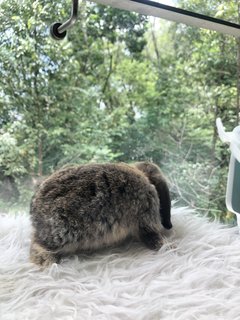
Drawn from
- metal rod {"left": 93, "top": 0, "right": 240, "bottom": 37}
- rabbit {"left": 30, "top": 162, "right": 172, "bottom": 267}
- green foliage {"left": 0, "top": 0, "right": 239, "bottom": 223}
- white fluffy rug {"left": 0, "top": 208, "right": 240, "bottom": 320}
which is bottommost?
white fluffy rug {"left": 0, "top": 208, "right": 240, "bottom": 320}

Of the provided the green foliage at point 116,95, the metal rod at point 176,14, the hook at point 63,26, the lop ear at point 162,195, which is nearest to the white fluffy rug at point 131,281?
the lop ear at point 162,195

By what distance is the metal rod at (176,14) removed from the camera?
1.01 meters

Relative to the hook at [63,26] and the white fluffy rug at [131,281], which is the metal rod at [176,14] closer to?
the hook at [63,26]

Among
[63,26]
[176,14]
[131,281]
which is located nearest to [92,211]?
[131,281]

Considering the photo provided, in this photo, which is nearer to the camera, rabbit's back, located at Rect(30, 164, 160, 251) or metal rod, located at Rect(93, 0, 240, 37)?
rabbit's back, located at Rect(30, 164, 160, 251)

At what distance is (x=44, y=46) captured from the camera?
109 centimetres

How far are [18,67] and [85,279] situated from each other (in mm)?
620

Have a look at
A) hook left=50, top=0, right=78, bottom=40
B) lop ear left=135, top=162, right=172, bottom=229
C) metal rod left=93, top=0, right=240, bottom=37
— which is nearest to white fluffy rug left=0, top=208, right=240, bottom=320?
lop ear left=135, top=162, right=172, bottom=229

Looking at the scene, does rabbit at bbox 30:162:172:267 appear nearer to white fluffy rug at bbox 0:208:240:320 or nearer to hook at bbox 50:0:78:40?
white fluffy rug at bbox 0:208:240:320

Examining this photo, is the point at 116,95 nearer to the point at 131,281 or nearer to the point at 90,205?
the point at 90,205

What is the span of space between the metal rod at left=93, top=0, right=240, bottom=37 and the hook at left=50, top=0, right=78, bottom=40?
0.09m

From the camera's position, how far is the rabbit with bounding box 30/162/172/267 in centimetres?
81

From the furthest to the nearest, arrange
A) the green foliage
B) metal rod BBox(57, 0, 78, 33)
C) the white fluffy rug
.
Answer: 1. the green foliage
2. metal rod BBox(57, 0, 78, 33)
3. the white fluffy rug

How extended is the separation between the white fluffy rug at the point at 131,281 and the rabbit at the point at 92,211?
0.04 meters
